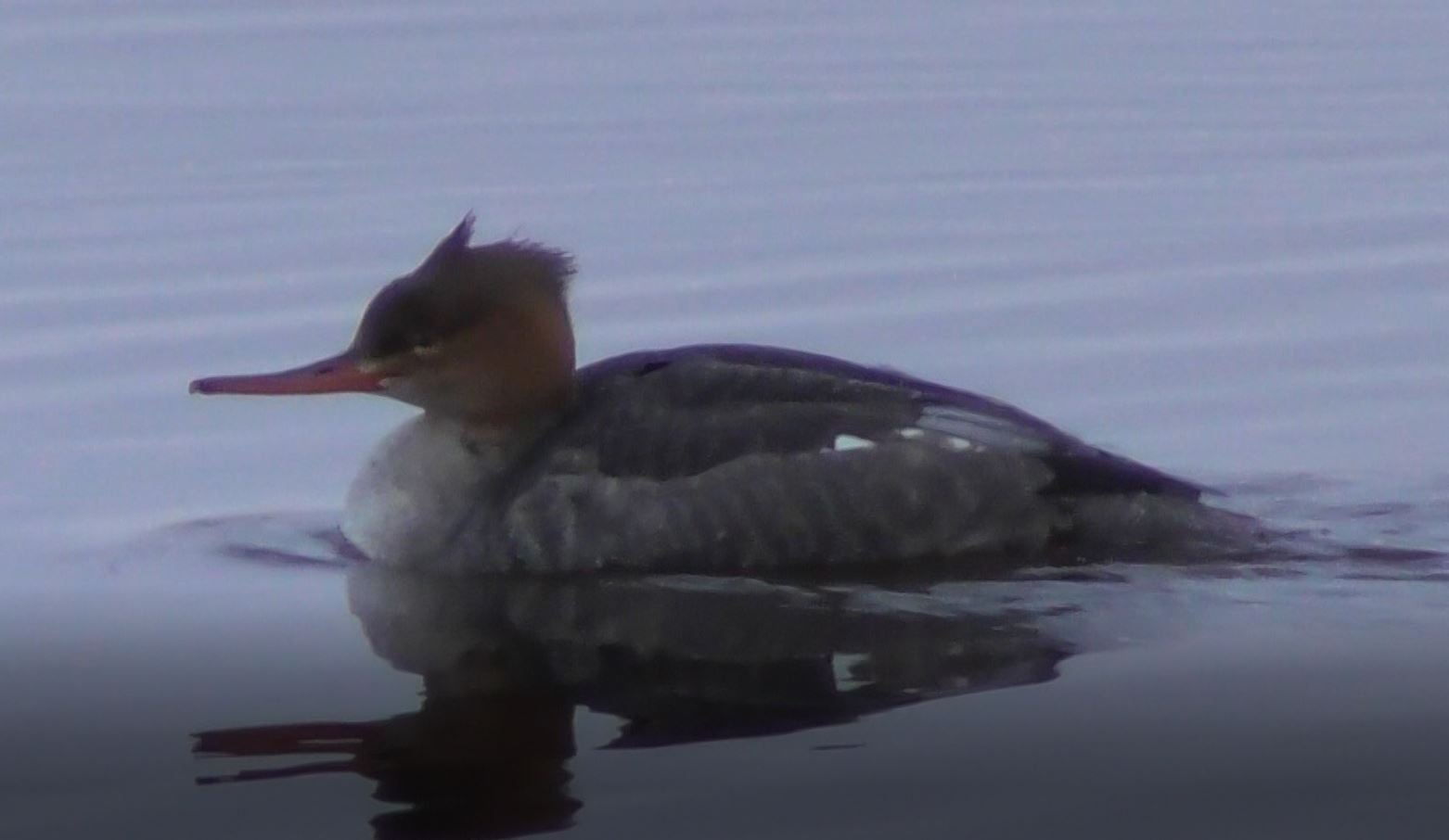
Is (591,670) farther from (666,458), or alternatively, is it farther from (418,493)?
(418,493)

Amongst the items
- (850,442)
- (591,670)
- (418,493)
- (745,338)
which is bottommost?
(591,670)

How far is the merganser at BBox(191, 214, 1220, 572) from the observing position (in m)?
8.12

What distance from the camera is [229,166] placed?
14578 mm

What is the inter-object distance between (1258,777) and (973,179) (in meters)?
8.52

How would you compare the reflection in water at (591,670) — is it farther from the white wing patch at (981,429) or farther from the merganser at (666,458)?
the white wing patch at (981,429)

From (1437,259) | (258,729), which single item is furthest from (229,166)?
(258,729)

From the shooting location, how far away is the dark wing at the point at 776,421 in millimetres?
8172

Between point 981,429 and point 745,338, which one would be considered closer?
point 981,429

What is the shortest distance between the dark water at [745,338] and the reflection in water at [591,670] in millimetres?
22

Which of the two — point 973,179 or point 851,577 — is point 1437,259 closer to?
point 973,179

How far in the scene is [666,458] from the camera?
8148mm

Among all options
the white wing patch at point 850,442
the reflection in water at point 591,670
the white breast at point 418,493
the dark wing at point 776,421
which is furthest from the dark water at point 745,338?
the white wing patch at point 850,442

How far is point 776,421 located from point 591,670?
1.47 m

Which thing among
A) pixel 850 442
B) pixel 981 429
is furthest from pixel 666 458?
pixel 981 429
